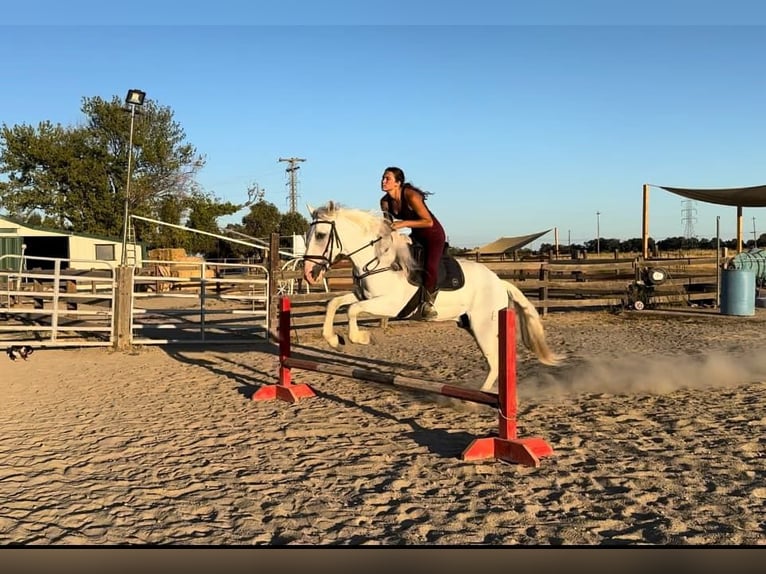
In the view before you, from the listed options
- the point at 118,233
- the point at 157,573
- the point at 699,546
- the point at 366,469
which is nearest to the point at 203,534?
the point at 157,573

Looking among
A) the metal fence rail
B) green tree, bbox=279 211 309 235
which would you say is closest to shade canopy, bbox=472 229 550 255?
green tree, bbox=279 211 309 235

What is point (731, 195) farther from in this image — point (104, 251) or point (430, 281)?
point (104, 251)

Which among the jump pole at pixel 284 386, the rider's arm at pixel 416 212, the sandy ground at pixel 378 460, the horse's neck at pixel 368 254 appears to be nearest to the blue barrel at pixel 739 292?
the sandy ground at pixel 378 460

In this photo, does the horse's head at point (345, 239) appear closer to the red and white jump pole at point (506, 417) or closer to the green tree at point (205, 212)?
the red and white jump pole at point (506, 417)

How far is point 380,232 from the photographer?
6016 mm

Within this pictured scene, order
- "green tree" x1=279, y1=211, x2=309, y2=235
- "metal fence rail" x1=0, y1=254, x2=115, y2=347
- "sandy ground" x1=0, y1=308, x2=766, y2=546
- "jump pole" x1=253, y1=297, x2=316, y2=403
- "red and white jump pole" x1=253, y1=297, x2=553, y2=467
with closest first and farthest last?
"sandy ground" x1=0, y1=308, x2=766, y2=546, "red and white jump pole" x1=253, y1=297, x2=553, y2=467, "jump pole" x1=253, y1=297, x2=316, y2=403, "metal fence rail" x1=0, y1=254, x2=115, y2=347, "green tree" x1=279, y1=211, x2=309, y2=235

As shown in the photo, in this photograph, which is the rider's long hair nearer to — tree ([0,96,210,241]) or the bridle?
the bridle

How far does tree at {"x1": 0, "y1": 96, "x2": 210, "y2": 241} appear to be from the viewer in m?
37.9

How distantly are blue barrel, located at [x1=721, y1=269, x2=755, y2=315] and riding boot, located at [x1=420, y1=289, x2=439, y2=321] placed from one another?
11495 millimetres

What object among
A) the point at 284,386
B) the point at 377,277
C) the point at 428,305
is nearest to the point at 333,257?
the point at 377,277

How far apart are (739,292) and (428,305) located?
38.3 feet

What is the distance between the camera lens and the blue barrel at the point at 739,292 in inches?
561

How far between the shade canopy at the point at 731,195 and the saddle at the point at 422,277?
10.9m

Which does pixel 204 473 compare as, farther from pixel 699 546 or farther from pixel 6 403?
pixel 6 403
